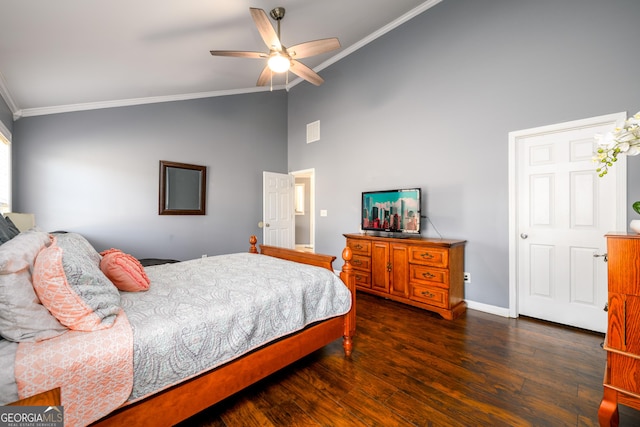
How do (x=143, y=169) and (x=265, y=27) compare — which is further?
(x=143, y=169)

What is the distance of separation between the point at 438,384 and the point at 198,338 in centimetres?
153

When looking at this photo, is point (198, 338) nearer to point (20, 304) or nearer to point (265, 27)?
point (20, 304)

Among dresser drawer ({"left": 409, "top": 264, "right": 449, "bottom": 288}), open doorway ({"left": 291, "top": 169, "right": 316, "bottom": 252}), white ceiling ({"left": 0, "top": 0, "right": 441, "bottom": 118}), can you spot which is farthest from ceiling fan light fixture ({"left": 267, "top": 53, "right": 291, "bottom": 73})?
open doorway ({"left": 291, "top": 169, "right": 316, "bottom": 252})

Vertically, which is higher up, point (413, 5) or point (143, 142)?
point (413, 5)

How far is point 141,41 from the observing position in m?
2.65

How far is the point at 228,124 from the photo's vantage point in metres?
4.77

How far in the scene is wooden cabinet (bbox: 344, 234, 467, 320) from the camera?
9.40 ft

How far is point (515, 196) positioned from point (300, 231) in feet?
19.4

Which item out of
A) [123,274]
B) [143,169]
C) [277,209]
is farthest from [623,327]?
[143,169]

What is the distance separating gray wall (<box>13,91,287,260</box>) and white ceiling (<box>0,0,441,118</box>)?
0.93ft

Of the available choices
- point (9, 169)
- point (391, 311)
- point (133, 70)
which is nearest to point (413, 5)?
point (133, 70)

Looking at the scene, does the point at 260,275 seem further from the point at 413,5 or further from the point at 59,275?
the point at 413,5

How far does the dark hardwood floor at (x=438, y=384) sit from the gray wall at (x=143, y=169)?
3.17 m

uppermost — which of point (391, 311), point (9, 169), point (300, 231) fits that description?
point (9, 169)
